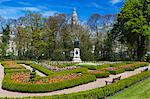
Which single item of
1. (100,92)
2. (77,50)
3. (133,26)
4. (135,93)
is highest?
(133,26)

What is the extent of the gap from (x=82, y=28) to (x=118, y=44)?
354 inches

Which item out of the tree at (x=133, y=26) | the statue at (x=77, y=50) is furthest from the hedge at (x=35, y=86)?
the tree at (x=133, y=26)

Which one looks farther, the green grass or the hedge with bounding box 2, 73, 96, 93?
the hedge with bounding box 2, 73, 96, 93

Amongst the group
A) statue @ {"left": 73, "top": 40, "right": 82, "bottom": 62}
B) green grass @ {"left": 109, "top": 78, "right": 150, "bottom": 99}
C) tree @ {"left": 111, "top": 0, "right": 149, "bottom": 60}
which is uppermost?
tree @ {"left": 111, "top": 0, "right": 149, "bottom": 60}

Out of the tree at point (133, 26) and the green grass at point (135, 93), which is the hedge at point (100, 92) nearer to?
the green grass at point (135, 93)

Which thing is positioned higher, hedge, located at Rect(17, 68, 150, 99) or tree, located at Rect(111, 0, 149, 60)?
tree, located at Rect(111, 0, 149, 60)

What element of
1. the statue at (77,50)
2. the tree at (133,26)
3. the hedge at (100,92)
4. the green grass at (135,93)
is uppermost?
the tree at (133,26)

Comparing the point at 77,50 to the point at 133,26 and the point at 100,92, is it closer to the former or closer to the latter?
the point at 133,26

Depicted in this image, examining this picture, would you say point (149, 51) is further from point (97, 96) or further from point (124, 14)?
point (97, 96)

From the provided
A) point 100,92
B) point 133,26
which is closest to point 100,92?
point 100,92

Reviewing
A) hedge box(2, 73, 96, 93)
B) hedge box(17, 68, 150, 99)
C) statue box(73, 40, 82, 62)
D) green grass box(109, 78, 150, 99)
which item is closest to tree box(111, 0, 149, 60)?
statue box(73, 40, 82, 62)

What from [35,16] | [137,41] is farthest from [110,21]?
[35,16]

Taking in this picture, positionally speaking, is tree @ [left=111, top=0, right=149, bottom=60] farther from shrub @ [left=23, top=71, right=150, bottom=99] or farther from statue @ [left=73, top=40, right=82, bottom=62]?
shrub @ [left=23, top=71, right=150, bottom=99]

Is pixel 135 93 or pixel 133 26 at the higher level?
pixel 133 26
